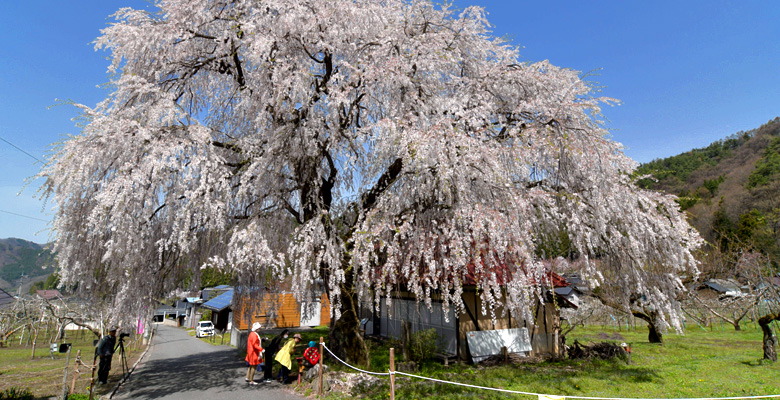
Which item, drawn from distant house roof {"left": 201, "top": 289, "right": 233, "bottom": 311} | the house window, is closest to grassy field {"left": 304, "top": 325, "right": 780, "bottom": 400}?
the house window

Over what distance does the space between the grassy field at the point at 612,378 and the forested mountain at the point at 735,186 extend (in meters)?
20.2

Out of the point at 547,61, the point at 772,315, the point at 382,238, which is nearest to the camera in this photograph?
the point at 382,238

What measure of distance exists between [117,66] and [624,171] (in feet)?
41.5

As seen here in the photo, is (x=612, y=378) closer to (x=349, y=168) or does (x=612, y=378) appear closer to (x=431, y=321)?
(x=431, y=321)

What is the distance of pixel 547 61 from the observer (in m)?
10.7

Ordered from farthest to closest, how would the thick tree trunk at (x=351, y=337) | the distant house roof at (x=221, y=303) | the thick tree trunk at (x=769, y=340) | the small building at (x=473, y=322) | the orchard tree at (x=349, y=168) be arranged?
1. the distant house roof at (x=221, y=303)
2. the small building at (x=473, y=322)
3. the thick tree trunk at (x=769, y=340)
4. the thick tree trunk at (x=351, y=337)
5. the orchard tree at (x=349, y=168)

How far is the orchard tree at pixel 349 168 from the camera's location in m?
7.76

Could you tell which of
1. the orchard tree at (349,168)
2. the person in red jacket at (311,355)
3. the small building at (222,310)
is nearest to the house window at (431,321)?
the person in red jacket at (311,355)

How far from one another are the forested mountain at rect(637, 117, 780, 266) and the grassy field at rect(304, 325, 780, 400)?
2019cm

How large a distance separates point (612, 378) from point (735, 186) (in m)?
74.4

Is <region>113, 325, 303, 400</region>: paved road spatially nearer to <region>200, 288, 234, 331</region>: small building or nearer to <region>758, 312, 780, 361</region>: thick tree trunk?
<region>758, 312, 780, 361</region>: thick tree trunk

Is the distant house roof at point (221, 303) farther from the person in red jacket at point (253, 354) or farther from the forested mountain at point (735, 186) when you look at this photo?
the forested mountain at point (735, 186)

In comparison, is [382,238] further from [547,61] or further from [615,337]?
[615,337]

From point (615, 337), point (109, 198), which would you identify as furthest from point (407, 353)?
point (615, 337)
